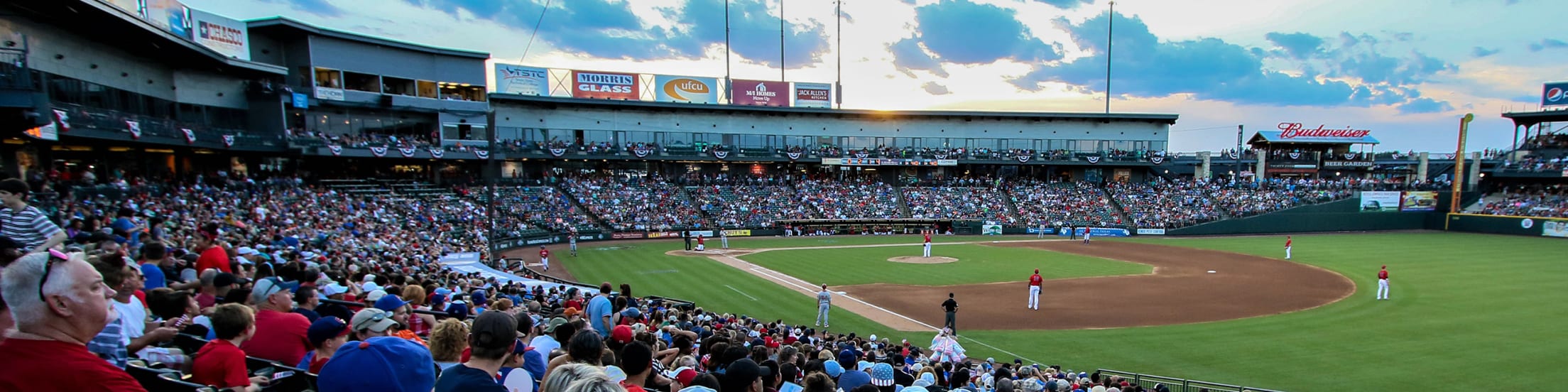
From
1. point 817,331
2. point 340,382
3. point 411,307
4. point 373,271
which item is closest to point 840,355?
point 411,307

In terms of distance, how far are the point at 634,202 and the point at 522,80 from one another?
14.0 m

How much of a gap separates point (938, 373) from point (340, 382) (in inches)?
353

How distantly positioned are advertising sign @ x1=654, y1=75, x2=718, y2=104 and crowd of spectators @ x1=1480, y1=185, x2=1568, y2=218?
2416 inches

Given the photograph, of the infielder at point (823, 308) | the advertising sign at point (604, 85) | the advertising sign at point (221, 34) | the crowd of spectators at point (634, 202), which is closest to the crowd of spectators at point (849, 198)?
the crowd of spectators at point (634, 202)

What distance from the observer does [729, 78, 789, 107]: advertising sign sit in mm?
60875

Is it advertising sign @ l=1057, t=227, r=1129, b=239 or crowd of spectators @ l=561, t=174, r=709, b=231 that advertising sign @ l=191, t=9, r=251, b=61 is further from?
advertising sign @ l=1057, t=227, r=1129, b=239

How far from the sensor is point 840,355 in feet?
28.0

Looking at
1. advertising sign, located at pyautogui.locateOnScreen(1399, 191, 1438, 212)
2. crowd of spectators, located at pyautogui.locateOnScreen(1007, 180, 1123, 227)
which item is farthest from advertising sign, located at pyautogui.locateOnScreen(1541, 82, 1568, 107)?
crowd of spectators, located at pyautogui.locateOnScreen(1007, 180, 1123, 227)

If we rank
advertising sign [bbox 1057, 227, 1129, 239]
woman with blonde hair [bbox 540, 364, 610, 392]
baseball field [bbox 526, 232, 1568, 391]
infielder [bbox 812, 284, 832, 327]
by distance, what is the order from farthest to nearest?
advertising sign [bbox 1057, 227, 1129, 239]
infielder [bbox 812, 284, 832, 327]
baseball field [bbox 526, 232, 1568, 391]
woman with blonde hair [bbox 540, 364, 610, 392]

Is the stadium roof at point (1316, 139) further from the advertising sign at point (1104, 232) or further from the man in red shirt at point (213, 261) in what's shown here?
the man in red shirt at point (213, 261)

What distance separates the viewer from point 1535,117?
59188mm

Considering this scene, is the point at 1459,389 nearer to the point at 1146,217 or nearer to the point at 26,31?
the point at 26,31

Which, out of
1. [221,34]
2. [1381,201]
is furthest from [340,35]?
[1381,201]

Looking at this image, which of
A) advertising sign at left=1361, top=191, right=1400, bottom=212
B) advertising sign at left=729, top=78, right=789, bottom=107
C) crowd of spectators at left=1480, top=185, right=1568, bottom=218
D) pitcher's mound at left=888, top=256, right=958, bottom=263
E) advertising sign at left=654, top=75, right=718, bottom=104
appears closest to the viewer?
pitcher's mound at left=888, top=256, right=958, bottom=263
